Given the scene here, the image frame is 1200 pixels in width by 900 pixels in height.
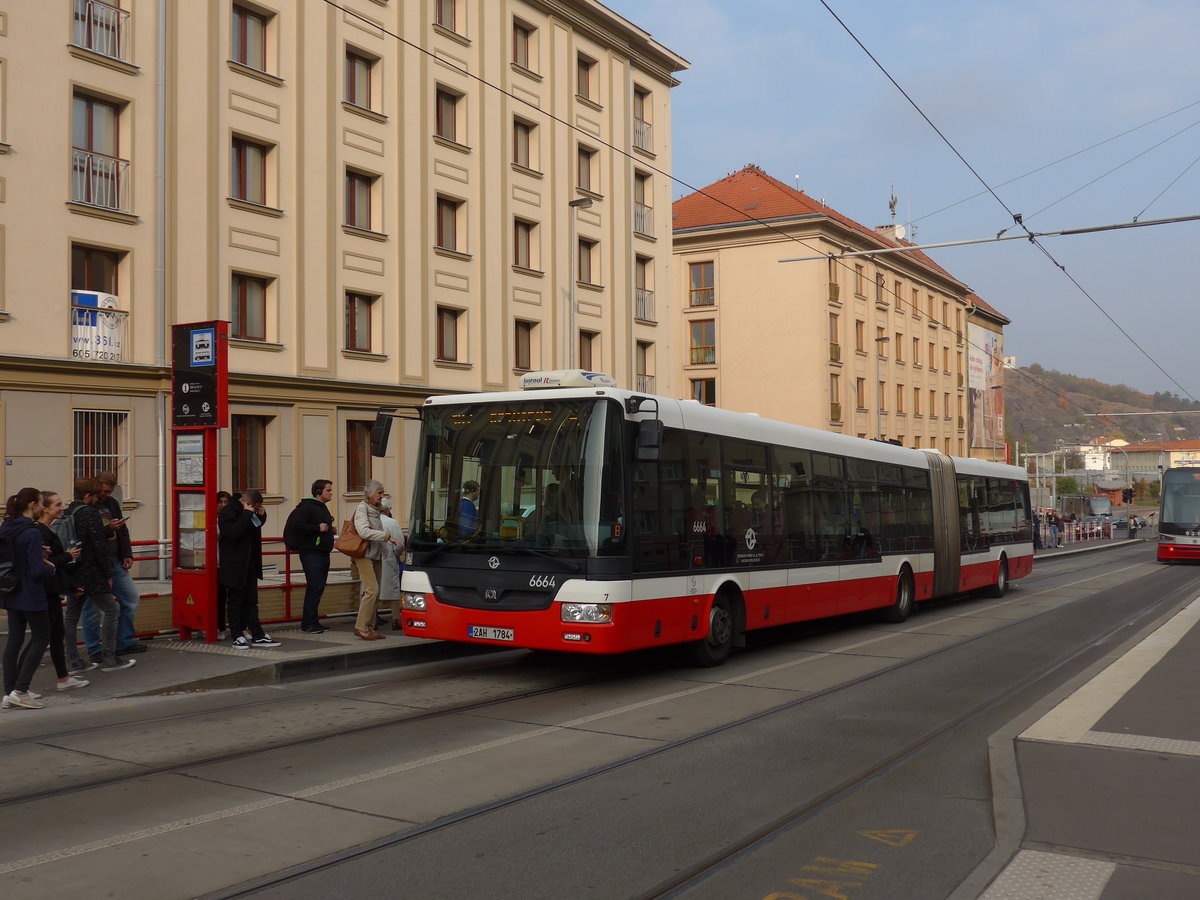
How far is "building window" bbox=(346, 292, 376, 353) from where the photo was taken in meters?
26.3

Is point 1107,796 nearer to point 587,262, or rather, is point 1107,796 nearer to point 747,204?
point 587,262

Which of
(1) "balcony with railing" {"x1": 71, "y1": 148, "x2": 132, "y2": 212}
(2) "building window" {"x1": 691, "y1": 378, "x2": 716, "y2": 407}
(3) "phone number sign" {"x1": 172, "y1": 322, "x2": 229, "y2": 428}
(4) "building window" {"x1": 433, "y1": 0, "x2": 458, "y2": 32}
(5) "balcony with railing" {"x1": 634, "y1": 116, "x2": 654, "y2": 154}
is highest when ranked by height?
(4) "building window" {"x1": 433, "y1": 0, "x2": 458, "y2": 32}

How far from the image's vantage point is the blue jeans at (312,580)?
12906 mm

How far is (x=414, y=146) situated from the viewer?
1089 inches

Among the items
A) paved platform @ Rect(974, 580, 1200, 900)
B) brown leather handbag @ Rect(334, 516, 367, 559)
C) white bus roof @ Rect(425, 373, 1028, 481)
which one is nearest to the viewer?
paved platform @ Rect(974, 580, 1200, 900)

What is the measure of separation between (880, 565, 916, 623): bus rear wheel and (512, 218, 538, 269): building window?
16434 millimetres

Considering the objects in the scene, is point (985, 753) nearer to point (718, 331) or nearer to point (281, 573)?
point (281, 573)

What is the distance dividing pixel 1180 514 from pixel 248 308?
30.1 m

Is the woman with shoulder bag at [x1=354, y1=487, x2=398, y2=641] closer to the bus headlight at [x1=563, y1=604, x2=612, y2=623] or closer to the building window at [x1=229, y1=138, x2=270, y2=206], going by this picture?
the bus headlight at [x1=563, y1=604, x2=612, y2=623]

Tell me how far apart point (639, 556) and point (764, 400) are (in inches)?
1631

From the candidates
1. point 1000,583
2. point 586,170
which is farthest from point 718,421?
point 586,170

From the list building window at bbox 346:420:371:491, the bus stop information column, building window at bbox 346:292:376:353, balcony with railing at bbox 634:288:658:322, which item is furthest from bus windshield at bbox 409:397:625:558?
balcony with railing at bbox 634:288:658:322

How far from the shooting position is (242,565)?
459 inches

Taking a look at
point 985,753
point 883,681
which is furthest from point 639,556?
point 985,753
